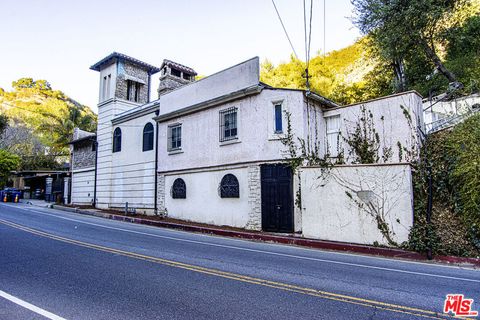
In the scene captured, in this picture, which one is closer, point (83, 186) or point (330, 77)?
point (83, 186)

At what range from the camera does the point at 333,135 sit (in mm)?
14164

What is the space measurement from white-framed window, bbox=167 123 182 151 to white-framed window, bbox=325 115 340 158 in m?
8.15

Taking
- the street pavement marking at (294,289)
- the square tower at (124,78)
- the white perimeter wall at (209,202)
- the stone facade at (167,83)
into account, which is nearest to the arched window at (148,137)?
the stone facade at (167,83)

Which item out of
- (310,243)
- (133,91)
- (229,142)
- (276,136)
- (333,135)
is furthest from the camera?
(133,91)

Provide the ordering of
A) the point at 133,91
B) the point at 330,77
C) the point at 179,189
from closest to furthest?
the point at 179,189
the point at 133,91
the point at 330,77

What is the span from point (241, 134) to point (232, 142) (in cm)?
60

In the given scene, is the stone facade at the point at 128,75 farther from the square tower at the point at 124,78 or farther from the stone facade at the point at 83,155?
the stone facade at the point at 83,155

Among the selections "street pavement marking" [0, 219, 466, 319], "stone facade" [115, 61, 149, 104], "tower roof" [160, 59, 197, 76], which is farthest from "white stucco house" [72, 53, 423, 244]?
"street pavement marking" [0, 219, 466, 319]

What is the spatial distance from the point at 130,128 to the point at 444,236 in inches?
754

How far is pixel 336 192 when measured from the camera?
11.0 meters

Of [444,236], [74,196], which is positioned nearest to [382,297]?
[444,236]

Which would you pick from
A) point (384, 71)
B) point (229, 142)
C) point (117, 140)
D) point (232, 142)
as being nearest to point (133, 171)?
point (117, 140)

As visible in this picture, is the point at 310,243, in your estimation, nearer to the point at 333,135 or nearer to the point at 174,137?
the point at 333,135

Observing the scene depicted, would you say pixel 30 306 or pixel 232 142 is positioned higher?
pixel 232 142
